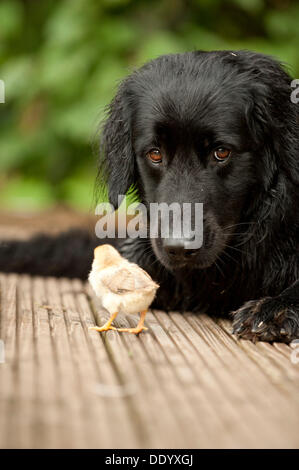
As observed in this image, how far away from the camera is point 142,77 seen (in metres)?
3.81

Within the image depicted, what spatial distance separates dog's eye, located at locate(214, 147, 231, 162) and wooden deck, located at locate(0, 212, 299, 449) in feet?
2.77

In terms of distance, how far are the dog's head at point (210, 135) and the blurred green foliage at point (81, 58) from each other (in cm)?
413

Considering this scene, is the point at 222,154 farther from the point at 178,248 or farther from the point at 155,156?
the point at 178,248

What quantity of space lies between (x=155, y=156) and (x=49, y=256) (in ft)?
5.35

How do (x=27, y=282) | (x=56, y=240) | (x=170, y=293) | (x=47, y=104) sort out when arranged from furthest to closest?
(x=47, y=104)
(x=56, y=240)
(x=27, y=282)
(x=170, y=293)

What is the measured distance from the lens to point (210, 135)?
3.39 m

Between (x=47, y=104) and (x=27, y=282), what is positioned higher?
(x=47, y=104)

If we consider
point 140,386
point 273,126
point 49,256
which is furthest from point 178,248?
point 49,256

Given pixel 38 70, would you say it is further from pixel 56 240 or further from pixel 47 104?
pixel 56 240

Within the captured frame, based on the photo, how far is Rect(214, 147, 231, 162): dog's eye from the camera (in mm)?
3430
